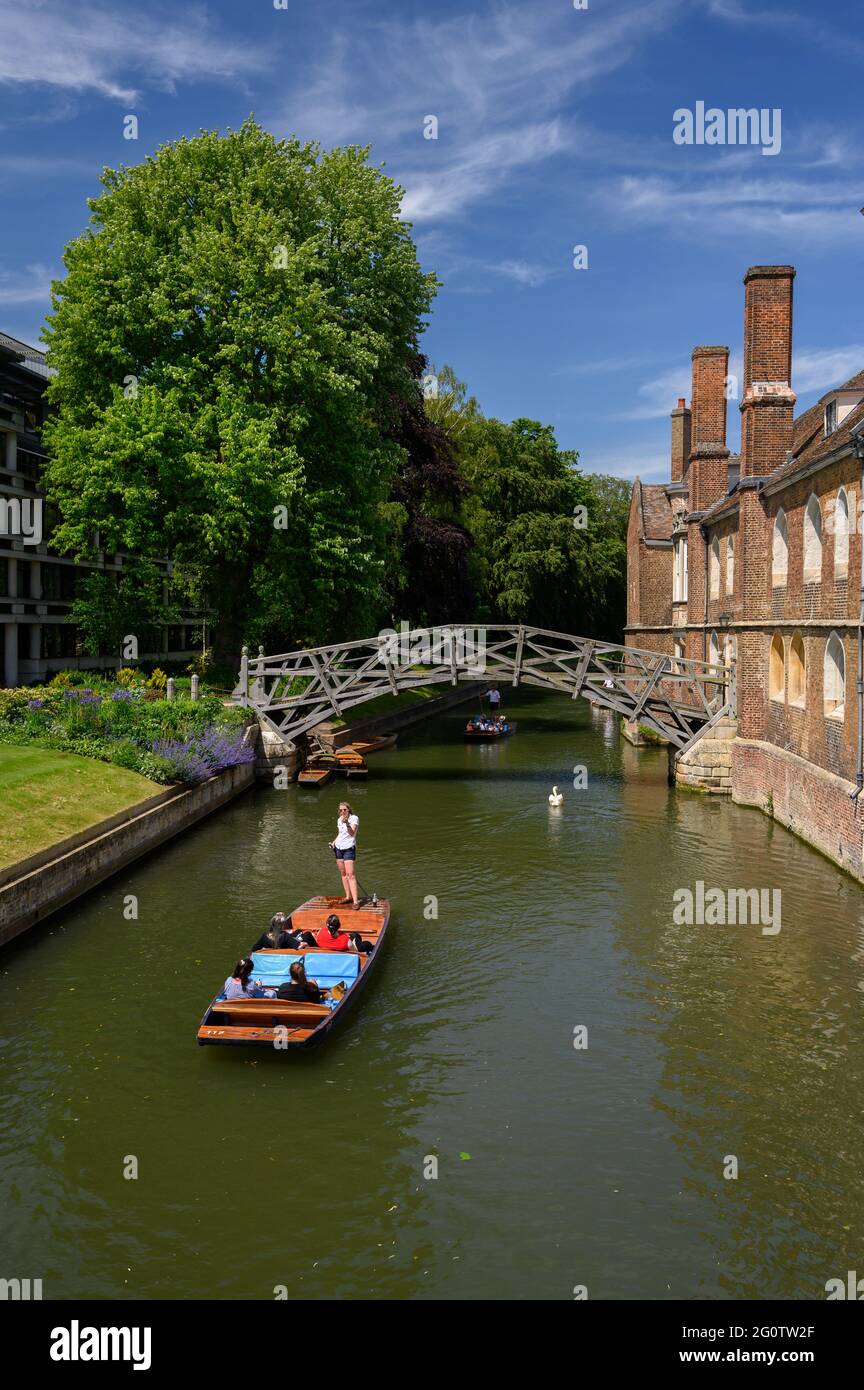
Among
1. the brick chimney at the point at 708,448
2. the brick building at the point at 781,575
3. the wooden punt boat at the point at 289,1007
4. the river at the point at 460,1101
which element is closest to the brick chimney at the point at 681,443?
the brick building at the point at 781,575

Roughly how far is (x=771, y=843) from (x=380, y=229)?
77.0ft

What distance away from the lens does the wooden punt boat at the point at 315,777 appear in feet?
93.4

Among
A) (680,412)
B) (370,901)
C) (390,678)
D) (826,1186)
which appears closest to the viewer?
(826,1186)

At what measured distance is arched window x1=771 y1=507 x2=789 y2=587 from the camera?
23444 millimetres

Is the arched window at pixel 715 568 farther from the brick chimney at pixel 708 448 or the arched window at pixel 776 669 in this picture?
the arched window at pixel 776 669

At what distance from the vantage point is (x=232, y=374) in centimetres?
3056

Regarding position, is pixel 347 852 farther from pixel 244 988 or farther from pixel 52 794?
pixel 52 794

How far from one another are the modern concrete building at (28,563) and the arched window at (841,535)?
2482cm

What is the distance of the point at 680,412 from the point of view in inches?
1612

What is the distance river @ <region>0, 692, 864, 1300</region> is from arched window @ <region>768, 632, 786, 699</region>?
5.97m
